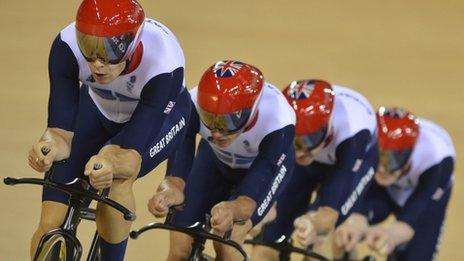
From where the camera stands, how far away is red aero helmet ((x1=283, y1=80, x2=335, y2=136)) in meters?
5.84

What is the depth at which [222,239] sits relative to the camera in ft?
15.0

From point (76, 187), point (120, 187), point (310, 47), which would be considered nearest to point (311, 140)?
point (120, 187)

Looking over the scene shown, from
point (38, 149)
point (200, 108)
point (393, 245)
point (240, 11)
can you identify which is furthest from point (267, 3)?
point (38, 149)

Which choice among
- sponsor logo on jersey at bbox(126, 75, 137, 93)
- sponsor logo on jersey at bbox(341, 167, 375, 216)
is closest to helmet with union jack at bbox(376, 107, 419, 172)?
sponsor logo on jersey at bbox(341, 167, 375, 216)

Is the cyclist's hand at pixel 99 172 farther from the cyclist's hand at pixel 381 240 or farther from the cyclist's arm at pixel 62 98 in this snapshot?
the cyclist's hand at pixel 381 240

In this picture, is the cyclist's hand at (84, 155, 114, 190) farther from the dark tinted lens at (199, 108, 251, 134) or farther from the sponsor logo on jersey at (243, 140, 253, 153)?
the sponsor logo on jersey at (243, 140, 253, 153)

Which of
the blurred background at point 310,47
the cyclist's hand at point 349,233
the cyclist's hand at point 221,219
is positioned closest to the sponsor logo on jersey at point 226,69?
the cyclist's hand at point 221,219

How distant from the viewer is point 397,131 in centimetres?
668

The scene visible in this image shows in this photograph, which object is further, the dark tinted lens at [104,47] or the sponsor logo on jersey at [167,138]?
the sponsor logo on jersey at [167,138]

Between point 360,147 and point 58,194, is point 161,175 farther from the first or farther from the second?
point 58,194

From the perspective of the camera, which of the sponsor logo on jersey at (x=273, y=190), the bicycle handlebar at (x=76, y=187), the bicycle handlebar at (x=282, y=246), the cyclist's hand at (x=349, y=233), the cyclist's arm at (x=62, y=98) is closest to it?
the bicycle handlebar at (x=76, y=187)

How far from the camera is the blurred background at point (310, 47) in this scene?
8.66m

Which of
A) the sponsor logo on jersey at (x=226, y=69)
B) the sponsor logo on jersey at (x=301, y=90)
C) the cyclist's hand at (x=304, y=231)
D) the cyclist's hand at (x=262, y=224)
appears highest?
the sponsor logo on jersey at (x=226, y=69)

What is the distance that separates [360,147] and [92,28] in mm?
2066
